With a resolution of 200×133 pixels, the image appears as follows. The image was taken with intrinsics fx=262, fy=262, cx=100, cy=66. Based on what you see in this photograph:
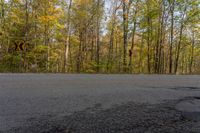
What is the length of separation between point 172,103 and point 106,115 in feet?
5.96

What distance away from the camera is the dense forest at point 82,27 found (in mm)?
23906

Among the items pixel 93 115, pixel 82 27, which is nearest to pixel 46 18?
pixel 82 27

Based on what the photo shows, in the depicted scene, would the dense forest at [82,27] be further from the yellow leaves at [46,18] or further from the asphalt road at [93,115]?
the asphalt road at [93,115]

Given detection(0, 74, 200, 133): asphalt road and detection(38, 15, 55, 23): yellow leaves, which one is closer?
detection(0, 74, 200, 133): asphalt road

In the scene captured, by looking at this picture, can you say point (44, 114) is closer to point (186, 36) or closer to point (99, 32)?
point (186, 36)

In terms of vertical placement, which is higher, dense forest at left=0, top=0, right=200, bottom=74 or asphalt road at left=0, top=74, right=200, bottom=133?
dense forest at left=0, top=0, right=200, bottom=74

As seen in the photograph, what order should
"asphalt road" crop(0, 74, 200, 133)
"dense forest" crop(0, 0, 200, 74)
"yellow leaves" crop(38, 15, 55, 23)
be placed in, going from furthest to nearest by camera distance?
"dense forest" crop(0, 0, 200, 74), "yellow leaves" crop(38, 15, 55, 23), "asphalt road" crop(0, 74, 200, 133)

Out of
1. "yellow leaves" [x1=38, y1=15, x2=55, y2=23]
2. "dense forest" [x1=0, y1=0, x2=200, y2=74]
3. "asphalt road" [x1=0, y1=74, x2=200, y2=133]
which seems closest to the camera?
"asphalt road" [x1=0, y1=74, x2=200, y2=133]

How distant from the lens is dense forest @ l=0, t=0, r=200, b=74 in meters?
23.9

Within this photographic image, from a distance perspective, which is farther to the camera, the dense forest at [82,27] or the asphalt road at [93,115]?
the dense forest at [82,27]

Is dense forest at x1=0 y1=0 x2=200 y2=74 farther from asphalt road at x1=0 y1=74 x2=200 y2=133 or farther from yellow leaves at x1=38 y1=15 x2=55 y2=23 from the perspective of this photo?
asphalt road at x1=0 y1=74 x2=200 y2=133

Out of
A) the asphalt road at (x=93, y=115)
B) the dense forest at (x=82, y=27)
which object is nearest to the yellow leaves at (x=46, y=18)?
the dense forest at (x=82, y=27)

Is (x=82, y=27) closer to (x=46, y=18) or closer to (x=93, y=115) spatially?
(x=46, y=18)

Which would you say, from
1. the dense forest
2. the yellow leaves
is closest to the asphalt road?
the dense forest
